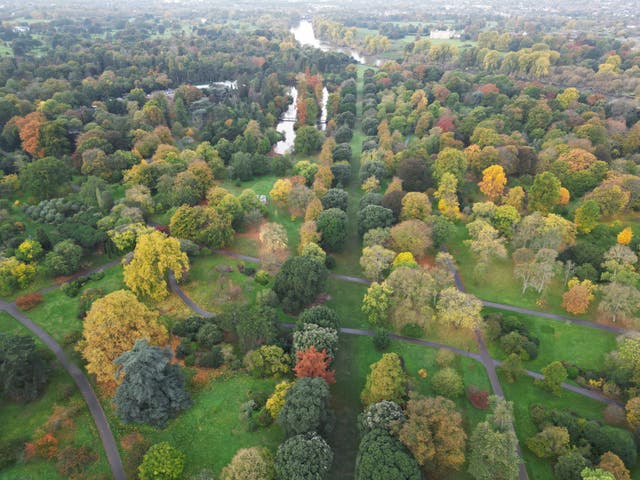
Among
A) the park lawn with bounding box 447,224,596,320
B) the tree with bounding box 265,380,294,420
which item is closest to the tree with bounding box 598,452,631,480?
the park lawn with bounding box 447,224,596,320

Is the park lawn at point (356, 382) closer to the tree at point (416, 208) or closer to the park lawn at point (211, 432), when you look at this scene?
the park lawn at point (211, 432)

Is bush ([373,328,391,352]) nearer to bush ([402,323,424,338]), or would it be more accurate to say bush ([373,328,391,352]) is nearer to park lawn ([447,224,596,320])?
bush ([402,323,424,338])

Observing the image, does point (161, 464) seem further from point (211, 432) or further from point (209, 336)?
point (209, 336)

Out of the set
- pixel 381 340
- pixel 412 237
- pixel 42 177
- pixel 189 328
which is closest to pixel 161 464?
pixel 189 328

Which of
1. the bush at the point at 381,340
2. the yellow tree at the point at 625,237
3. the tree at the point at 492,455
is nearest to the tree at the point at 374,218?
the bush at the point at 381,340

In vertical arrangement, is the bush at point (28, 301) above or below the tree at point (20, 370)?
below

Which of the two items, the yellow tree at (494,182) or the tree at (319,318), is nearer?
the tree at (319,318)
